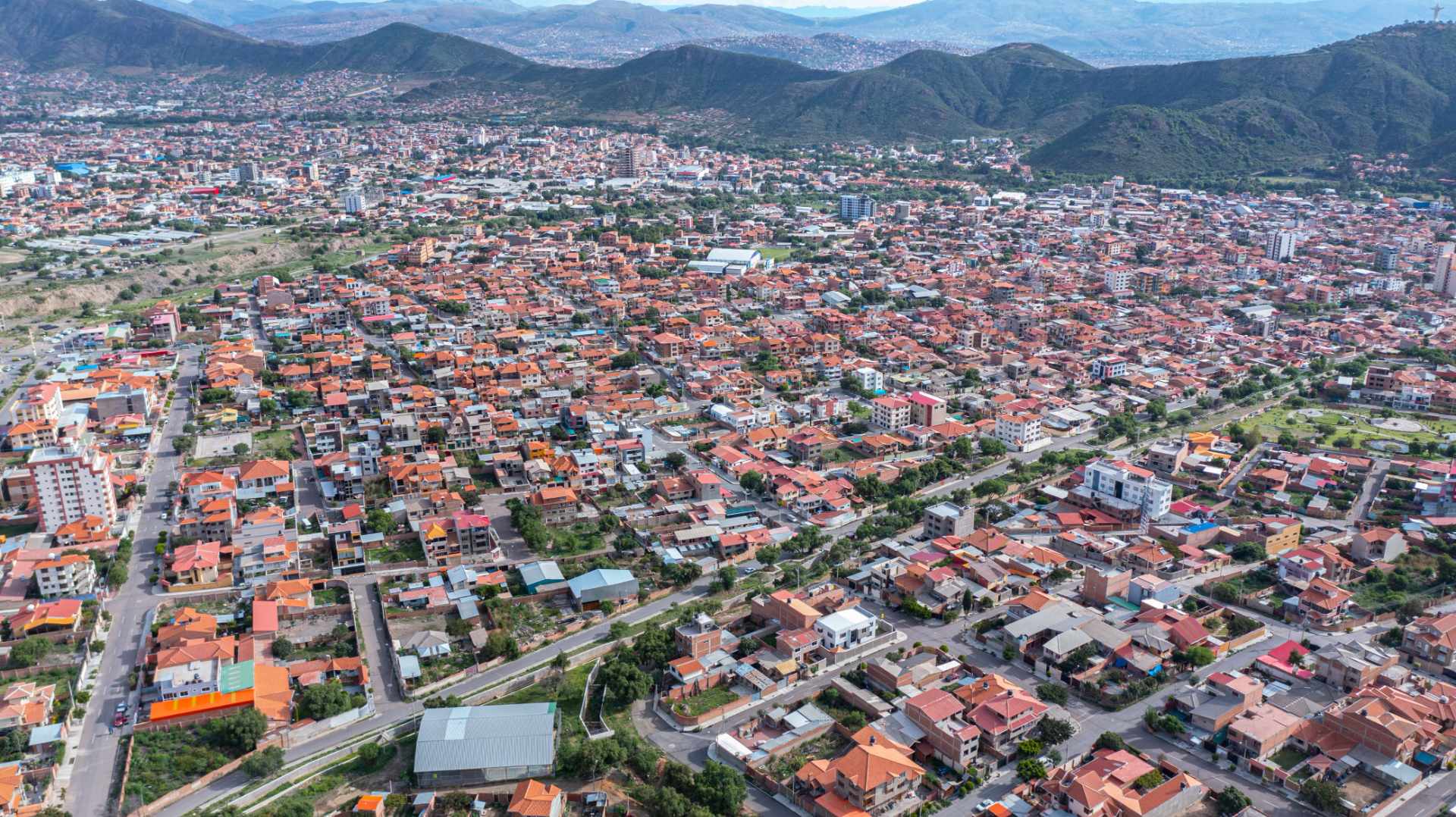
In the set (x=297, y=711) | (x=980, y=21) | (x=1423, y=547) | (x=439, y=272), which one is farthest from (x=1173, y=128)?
(x=980, y=21)

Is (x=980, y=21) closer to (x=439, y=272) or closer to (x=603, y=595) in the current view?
(x=439, y=272)

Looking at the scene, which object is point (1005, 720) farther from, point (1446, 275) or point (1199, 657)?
point (1446, 275)

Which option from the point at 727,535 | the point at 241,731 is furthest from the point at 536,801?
the point at 727,535

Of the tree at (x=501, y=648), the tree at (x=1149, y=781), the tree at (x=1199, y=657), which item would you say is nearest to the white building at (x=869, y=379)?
the tree at (x=1199, y=657)

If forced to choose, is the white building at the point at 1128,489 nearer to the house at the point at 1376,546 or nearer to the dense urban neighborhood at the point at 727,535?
the dense urban neighborhood at the point at 727,535

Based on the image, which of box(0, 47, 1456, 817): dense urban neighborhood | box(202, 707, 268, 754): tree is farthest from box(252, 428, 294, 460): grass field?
box(202, 707, 268, 754): tree

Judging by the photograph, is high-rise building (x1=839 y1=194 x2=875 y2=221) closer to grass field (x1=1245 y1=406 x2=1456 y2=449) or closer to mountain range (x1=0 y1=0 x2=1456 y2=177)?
mountain range (x1=0 y1=0 x2=1456 y2=177)
